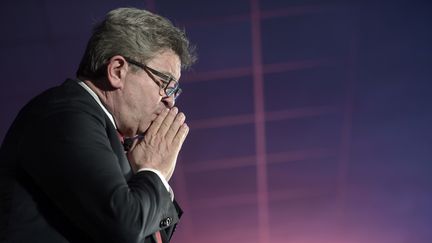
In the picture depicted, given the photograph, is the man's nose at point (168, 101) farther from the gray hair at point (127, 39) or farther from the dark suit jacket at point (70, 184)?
the dark suit jacket at point (70, 184)

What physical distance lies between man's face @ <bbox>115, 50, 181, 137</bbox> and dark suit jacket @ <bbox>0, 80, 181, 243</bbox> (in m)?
0.17

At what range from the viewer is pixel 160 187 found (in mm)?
1216

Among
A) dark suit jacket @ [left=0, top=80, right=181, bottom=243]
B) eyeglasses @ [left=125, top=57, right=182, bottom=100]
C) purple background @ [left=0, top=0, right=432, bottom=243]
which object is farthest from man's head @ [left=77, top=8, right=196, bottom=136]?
purple background @ [left=0, top=0, right=432, bottom=243]

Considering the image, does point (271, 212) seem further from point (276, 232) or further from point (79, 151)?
point (79, 151)

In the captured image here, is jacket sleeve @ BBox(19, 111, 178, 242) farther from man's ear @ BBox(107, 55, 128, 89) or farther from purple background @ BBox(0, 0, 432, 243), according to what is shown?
purple background @ BBox(0, 0, 432, 243)

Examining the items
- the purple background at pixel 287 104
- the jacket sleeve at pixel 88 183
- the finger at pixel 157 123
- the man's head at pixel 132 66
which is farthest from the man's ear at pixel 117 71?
the purple background at pixel 287 104

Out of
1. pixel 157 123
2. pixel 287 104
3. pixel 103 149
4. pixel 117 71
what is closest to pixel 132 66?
pixel 117 71

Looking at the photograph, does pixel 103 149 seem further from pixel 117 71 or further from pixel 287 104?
pixel 287 104

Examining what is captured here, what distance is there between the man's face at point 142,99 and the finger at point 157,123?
20 mm

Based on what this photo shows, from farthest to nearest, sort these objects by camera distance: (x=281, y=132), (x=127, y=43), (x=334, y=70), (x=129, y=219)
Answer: (x=281, y=132), (x=334, y=70), (x=127, y=43), (x=129, y=219)

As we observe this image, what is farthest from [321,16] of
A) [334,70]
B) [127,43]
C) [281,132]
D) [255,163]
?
[127,43]

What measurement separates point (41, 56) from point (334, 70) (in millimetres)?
1507

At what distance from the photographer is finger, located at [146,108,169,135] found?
144cm

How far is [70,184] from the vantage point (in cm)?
113
